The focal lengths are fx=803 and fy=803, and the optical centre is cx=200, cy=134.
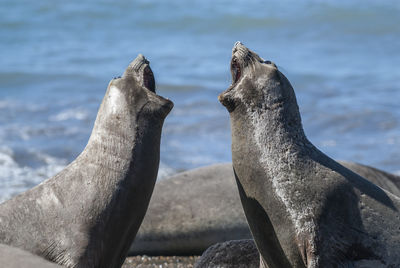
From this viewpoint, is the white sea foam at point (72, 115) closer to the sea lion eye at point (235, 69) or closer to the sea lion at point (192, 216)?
the sea lion at point (192, 216)

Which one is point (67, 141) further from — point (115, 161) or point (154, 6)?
point (154, 6)

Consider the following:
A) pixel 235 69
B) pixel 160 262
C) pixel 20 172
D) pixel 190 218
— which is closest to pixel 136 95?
pixel 235 69

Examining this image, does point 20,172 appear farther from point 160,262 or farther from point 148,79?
point 148,79

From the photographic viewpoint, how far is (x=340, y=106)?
12.3m

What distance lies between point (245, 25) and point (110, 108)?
17.4 meters

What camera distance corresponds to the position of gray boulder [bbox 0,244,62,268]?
429cm

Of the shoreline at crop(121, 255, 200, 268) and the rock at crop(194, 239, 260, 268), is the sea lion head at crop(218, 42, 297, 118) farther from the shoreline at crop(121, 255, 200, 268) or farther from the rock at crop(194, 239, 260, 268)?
the shoreline at crop(121, 255, 200, 268)

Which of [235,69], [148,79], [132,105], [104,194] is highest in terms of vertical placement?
[235,69]

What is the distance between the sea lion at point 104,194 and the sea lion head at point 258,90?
0.45 metres

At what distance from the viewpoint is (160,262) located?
6570 millimetres

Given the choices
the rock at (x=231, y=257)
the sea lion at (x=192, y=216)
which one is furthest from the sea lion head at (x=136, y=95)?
the sea lion at (x=192, y=216)

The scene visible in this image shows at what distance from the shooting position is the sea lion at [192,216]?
→ 689cm

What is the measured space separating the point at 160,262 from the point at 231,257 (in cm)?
151

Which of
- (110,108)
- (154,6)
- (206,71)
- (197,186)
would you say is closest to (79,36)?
(154,6)
